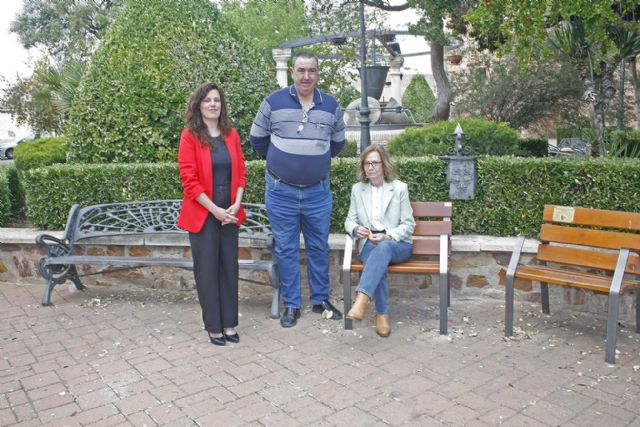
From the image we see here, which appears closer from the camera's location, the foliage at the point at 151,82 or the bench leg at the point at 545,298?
the bench leg at the point at 545,298

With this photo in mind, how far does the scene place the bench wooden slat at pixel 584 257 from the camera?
13.3 ft

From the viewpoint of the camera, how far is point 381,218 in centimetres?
456

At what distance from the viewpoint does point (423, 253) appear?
15.1ft

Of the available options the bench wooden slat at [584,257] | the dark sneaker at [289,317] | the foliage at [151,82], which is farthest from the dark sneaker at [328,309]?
the foliage at [151,82]

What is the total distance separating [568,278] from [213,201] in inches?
94.2

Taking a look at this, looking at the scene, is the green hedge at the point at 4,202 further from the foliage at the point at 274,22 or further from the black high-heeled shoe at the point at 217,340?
the foliage at the point at 274,22

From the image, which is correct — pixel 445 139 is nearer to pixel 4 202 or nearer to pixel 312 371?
pixel 312 371

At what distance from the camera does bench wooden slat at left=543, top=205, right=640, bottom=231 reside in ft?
13.3

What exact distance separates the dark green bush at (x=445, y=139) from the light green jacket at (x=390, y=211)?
3450mm

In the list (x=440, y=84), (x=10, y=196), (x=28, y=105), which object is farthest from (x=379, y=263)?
(x=28, y=105)

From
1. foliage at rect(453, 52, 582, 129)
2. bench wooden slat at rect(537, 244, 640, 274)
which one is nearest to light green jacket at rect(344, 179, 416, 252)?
bench wooden slat at rect(537, 244, 640, 274)

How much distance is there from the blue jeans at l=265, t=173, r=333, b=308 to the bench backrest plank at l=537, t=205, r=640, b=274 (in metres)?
1.59

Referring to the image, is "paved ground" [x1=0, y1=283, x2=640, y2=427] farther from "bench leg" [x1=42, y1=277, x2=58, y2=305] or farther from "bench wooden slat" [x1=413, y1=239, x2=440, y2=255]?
"bench wooden slat" [x1=413, y1=239, x2=440, y2=255]

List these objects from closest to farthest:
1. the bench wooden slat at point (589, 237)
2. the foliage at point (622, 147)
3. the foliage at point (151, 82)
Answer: the bench wooden slat at point (589, 237)
the foliage at point (151, 82)
the foliage at point (622, 147)
